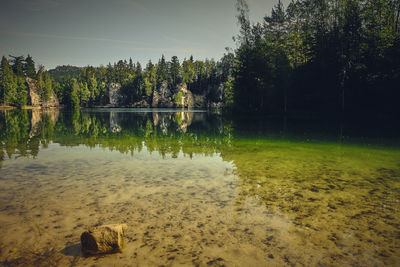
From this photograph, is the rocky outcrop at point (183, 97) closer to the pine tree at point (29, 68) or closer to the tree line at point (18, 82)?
the tree line at point (18, 82)

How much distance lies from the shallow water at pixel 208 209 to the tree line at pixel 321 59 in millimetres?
28136

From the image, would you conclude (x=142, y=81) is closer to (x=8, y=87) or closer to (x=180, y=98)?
(x=180, y=98)

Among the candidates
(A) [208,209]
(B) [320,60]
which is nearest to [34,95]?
(B) [320,60]

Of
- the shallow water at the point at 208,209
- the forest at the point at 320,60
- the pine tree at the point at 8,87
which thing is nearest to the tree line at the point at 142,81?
the pine tree at the point at 8,87

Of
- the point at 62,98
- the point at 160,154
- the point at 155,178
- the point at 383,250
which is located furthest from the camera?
the point at 62,98

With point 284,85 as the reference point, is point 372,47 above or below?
above

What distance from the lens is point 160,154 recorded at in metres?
14.3

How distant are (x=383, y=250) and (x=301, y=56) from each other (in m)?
49.7

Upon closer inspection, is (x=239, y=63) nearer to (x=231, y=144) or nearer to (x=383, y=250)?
(x=231, y=144)

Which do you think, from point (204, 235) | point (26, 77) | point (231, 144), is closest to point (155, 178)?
point (204, 235)

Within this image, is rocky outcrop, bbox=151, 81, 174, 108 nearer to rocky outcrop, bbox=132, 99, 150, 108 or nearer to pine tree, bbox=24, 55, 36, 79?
rocky outcrop, bbox=132, 99, 150, 108

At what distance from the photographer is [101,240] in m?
4.55

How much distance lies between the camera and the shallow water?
4566 mm

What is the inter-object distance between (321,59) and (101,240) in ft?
148
